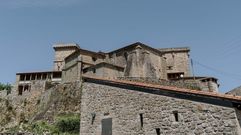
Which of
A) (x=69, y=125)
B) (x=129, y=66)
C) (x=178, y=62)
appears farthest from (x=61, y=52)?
(x=69, y=125)

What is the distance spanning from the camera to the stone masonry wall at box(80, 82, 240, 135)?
9.91 m

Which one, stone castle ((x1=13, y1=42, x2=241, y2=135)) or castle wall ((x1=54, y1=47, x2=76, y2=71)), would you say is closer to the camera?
stone castle ((x1=13, y1=42, x2=241, y2=135))

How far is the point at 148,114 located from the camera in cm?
1190

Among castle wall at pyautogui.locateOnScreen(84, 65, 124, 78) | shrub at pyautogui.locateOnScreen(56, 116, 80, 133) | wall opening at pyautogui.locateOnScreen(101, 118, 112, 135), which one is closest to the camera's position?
wall opening at pyautogui.locateOnScreen(101, 118, 112, 135)

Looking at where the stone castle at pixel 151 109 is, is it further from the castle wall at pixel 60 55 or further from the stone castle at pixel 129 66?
the castle wall at pixel 60 55

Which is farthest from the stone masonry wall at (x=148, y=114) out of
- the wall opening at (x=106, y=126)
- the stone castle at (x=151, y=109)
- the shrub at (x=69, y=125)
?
the shrub at (x=69, y=125)

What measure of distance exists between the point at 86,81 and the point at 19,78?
157ft

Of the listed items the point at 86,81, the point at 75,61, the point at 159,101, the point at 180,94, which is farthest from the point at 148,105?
the point at 75,61

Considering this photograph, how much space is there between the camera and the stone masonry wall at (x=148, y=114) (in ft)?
32.5

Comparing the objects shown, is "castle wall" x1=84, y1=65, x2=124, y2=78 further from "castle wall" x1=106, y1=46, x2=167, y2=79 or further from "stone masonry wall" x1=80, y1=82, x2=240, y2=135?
"stone masonry wall" x1=80, y1=82, x2=240, y2=135

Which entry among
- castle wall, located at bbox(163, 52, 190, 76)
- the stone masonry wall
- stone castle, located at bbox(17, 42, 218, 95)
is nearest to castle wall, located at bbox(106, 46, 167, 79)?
stone castle, located at bbox(17, 42, 218, 95)

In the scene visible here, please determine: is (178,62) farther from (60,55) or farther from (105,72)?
(60,55)

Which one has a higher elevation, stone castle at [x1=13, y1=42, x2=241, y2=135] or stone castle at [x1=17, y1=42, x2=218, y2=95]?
stone castle at [x1=17, y1=42, x2=218, y2=95]

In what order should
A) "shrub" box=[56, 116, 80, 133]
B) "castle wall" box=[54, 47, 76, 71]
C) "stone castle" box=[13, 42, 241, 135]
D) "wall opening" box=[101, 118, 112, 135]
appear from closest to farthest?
"stone castle" box=[13, 42, 241, 135] → "wall opening" box=[101, 118, 112, 135] → "shrub" box=[56, 116, 80, 133] → "castle wall" box=[54, 47, 76, 71]
